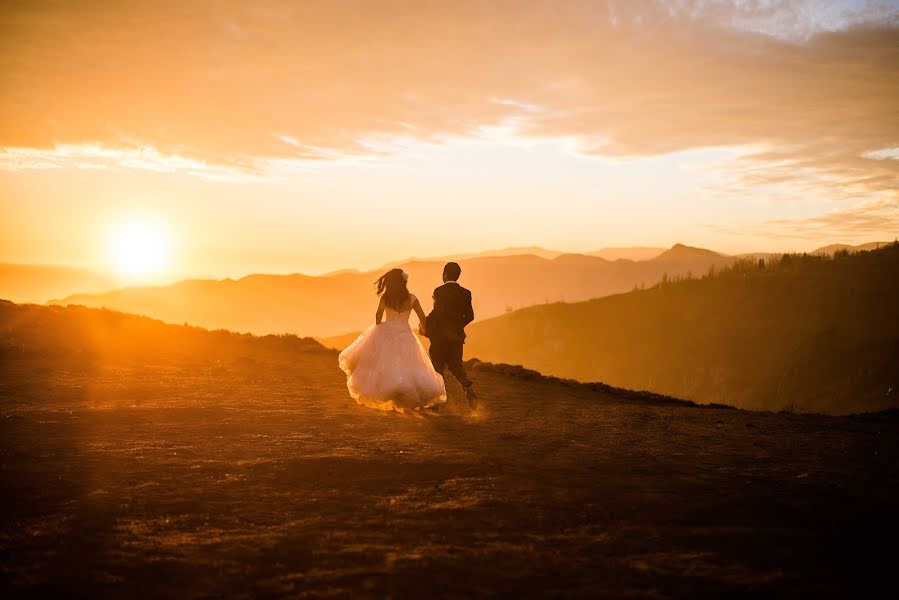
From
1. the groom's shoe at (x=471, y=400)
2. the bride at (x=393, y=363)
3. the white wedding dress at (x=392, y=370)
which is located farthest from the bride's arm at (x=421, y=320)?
the groom's shoe at (x=471, y=400)

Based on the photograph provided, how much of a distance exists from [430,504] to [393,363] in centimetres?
479

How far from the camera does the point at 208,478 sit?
6656 millimetres

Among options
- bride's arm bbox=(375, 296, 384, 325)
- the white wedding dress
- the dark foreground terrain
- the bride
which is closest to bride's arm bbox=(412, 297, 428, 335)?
the bride

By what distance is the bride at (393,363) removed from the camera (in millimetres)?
10383

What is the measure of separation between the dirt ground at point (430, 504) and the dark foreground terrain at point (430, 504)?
0.02m

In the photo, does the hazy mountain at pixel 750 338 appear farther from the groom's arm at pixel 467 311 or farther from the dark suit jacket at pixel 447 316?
the dark suit jacket at pixel 447 316

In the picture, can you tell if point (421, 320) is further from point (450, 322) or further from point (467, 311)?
point (467, 311)

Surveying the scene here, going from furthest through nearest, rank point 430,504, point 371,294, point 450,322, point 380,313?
point 371,294
point 450,322
point 380,313
point 430,504

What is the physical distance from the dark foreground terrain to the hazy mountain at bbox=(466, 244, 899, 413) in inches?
747

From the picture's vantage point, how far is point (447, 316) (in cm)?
1155

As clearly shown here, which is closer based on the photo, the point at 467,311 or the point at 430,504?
the point at 430,504

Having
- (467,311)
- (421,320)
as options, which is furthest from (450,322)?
(421,320)

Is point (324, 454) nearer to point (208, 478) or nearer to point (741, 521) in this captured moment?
point (208, 478)

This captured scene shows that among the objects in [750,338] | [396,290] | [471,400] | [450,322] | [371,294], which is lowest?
[750,338]
